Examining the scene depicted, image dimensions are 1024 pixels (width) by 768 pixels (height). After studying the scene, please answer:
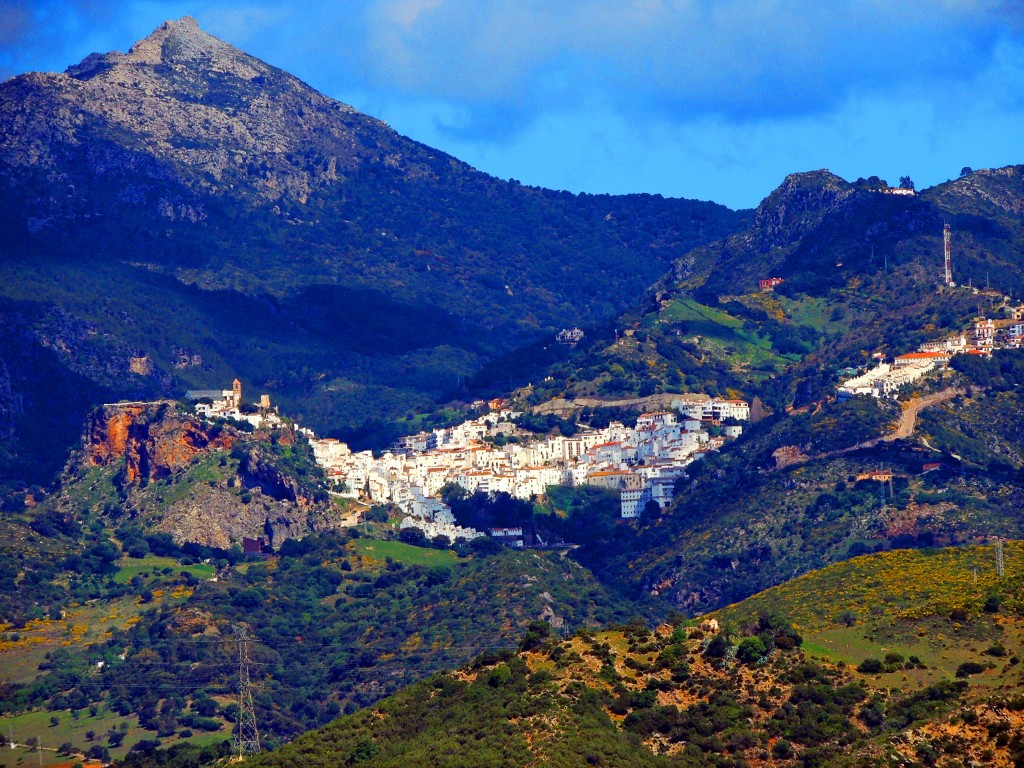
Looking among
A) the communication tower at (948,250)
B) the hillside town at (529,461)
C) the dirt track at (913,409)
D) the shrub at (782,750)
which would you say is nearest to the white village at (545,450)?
the hillside town at (529,461)

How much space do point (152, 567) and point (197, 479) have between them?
10228 millimetres

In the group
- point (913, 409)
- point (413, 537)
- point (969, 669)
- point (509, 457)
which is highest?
point (509, 457)

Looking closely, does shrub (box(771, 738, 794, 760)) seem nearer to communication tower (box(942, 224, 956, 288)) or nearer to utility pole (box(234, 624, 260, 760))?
utility pole (box(234, 624, 260, 760))

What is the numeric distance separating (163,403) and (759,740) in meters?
80.1

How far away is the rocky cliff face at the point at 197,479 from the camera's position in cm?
12669

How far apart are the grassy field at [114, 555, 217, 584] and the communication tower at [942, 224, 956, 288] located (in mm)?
55370

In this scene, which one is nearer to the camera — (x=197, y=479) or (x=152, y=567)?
(x=152, y=567)

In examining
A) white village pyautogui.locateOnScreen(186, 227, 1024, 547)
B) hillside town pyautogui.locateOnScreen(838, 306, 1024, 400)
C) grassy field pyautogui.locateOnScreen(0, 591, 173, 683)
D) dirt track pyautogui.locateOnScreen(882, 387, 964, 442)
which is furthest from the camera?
white village pyautogui.locateOnScreen(186, 227, 1024, 547)

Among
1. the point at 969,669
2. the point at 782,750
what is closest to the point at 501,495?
the point at 969,669

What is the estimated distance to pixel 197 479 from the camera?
130125 mm

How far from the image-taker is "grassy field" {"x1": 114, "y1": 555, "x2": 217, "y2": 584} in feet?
389

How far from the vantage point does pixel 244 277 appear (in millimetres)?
193125

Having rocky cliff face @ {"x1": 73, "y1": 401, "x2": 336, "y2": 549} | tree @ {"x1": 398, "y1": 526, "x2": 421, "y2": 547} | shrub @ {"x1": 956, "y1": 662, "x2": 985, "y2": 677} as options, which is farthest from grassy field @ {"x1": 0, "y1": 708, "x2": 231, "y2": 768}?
shrub @ {"x1": 956, "y1": 662, "x2": 985, "y2": 677}

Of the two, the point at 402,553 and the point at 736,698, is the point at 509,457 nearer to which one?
the point at 402,553
